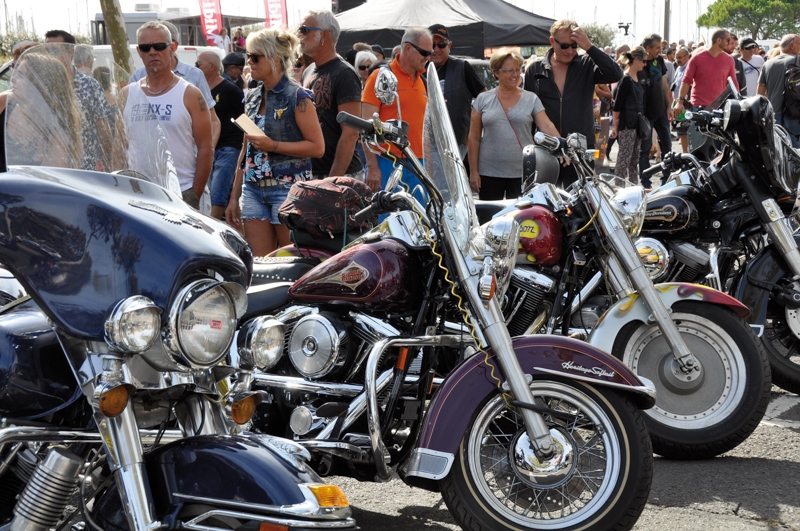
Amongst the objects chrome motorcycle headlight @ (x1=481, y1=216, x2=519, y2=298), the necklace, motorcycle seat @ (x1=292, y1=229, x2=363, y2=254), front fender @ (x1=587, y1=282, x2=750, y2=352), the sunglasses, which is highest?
the sunglasses

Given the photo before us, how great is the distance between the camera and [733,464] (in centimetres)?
441

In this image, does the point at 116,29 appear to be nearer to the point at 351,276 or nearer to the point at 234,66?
the point at 234,66

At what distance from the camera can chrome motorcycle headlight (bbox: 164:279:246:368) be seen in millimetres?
2090

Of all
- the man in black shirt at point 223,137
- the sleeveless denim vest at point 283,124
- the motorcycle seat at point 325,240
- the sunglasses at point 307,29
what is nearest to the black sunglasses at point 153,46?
the sleeveless denim vest at point 283,124

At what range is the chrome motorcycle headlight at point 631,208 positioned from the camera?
14.2ft

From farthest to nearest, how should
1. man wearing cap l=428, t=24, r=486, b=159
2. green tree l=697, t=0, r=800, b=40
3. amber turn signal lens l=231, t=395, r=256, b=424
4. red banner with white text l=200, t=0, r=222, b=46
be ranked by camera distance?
1. green tree l=697, t=0, r=800, b=40
2. red banner with white text l=200, t=0, r=222, b=46
3. man wearing cap l=428, t=24, r=486, b=159
4. amber turn signal lens l=231, t=395, r=256, b=424

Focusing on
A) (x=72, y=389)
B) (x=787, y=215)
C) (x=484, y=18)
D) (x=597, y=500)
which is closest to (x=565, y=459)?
(x=597, y=500)

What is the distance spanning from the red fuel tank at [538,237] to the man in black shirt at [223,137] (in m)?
3.45

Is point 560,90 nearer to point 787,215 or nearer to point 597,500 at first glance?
point 787,215

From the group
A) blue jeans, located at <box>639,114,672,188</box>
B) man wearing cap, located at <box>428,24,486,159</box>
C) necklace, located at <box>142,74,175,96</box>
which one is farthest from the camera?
blue jeans, located at <box>639,114,672,188</box>

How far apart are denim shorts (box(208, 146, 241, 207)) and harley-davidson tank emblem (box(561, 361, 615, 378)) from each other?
15.5 ft

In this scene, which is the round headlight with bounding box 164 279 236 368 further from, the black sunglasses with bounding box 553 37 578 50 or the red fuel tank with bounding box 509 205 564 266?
the black sunglasses with bounding box 553 37 578 50

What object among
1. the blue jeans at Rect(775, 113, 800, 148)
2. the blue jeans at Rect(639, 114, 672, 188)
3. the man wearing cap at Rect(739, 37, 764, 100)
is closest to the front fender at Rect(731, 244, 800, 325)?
the blue jeans at Rect(775, 113, 800, 148)

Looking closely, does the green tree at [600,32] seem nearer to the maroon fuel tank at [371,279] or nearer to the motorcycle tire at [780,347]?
the motorcycle tire at [780,347]
